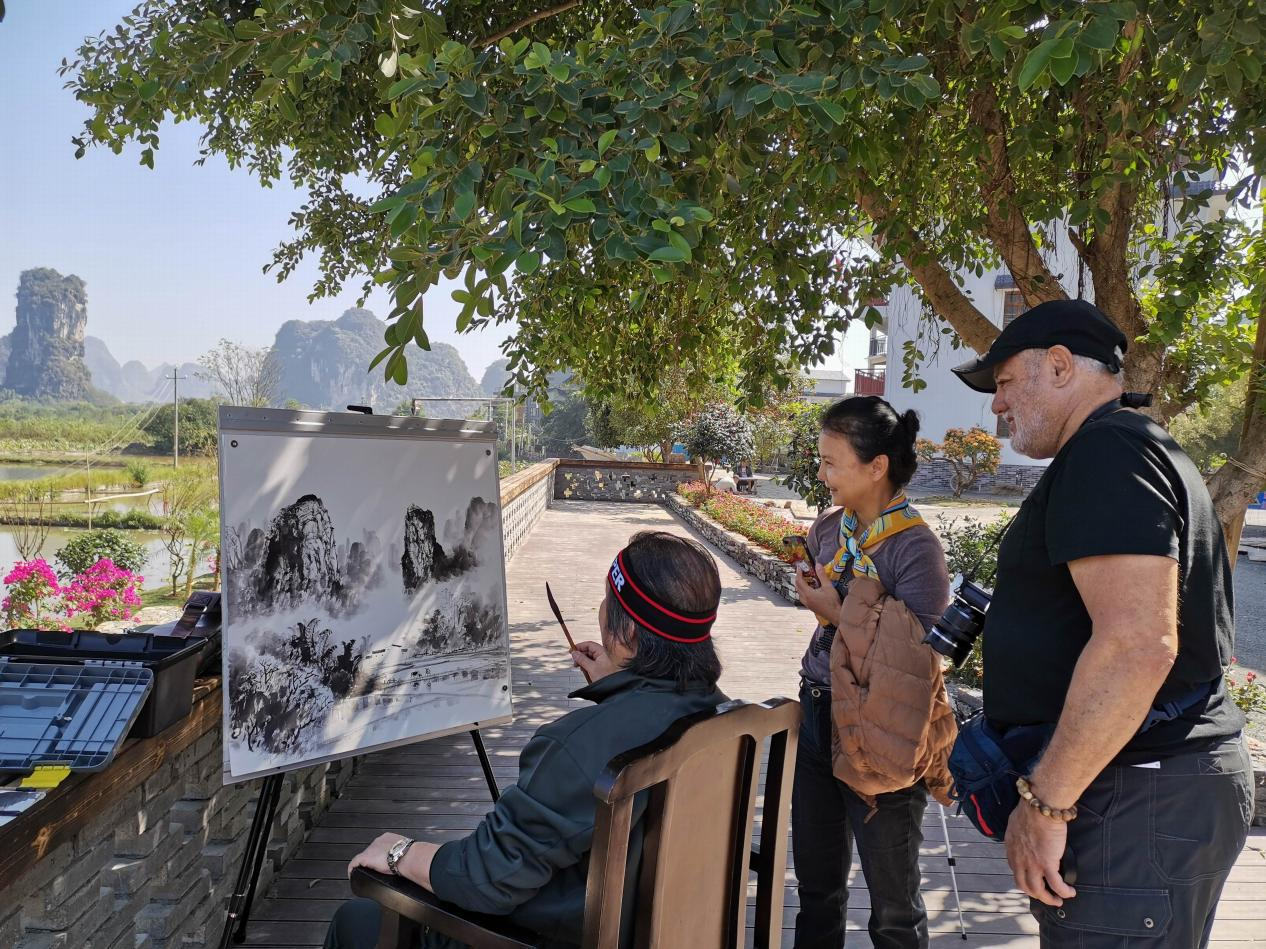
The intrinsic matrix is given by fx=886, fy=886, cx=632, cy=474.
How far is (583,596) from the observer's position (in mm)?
10172

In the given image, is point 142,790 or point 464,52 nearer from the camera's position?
point 464,52

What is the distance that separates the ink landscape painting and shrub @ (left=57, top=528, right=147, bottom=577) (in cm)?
1149

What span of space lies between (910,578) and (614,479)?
2089 centimetres

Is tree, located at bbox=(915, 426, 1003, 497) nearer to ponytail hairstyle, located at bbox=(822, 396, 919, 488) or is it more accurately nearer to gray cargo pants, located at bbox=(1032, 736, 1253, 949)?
ponytail hairstyle, located at bbox=(822, 396, 919, 488)

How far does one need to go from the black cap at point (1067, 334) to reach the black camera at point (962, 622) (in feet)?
1.88

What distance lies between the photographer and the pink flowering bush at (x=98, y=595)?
805 centimetres

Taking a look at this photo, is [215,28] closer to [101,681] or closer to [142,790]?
[101,681]

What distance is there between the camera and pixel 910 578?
7.77 feet

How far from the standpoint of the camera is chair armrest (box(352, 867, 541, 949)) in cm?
168

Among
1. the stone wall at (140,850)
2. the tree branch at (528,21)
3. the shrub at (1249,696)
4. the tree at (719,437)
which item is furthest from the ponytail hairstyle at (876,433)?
the tree at (719,437)

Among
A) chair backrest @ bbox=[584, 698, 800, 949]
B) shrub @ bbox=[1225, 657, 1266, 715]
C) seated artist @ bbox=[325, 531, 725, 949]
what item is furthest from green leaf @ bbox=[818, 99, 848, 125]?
shrub @ bbox=[1225, 657, 1266, 715]

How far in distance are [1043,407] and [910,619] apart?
73 centimetres

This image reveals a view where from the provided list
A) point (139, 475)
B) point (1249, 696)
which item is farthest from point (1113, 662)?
point (139, 475)

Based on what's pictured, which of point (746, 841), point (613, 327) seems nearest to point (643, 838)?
point (746, 841)
